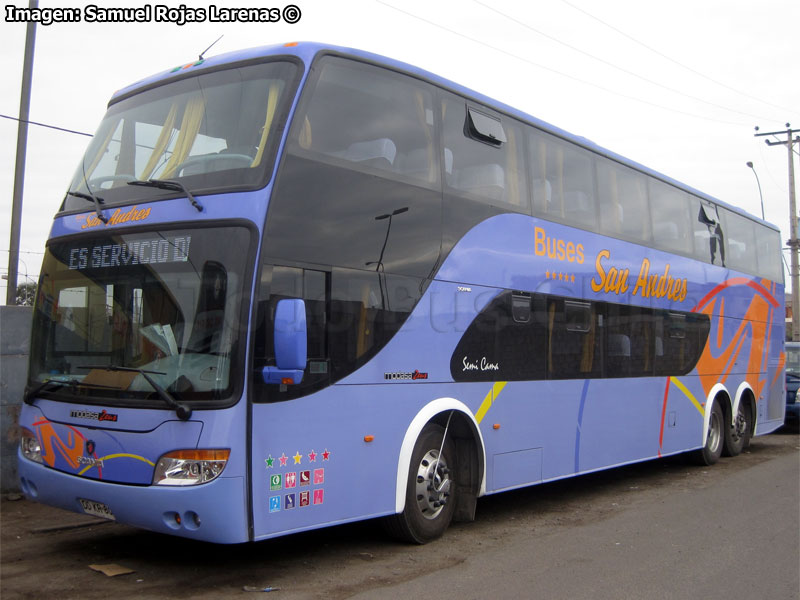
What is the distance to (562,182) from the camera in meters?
9.71

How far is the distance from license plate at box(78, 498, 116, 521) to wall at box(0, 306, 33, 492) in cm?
345

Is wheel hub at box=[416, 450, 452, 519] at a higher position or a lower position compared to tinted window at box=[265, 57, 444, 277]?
lower

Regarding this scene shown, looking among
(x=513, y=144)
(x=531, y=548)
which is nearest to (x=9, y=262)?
(x=513, y=144)

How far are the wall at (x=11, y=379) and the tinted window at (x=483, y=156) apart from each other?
5.15 meters

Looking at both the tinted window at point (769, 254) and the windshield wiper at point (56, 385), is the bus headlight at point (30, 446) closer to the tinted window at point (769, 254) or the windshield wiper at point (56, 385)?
the windshield wiper at point (56, 385)

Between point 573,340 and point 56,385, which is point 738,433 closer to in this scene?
point 573,340

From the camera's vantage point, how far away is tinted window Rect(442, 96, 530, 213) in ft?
26.2

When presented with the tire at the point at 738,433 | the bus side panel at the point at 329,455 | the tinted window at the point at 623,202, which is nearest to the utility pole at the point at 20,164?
the bus side panel at the point at 329,455

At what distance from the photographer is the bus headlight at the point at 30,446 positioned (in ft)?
21.8

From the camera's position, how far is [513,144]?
8945mm

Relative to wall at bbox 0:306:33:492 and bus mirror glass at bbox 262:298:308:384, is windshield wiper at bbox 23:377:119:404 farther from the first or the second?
wall at bbox 0:306:33:492


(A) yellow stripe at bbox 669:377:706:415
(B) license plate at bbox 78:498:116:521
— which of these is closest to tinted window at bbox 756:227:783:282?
(A) yellow stripe at bbox 669:377:706:415

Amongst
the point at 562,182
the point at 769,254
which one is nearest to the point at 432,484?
the point at 562,182

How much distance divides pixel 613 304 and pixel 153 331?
21.1 ft
